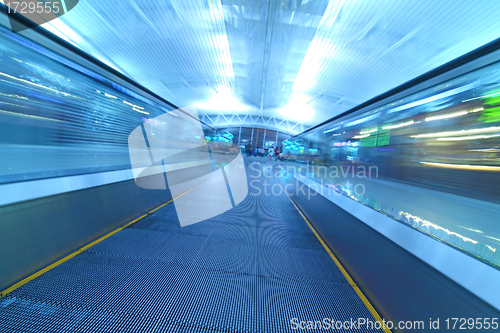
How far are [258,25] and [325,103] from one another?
7.97 m

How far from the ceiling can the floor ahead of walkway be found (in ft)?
20.2

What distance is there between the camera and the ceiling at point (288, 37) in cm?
454

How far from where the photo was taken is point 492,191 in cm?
249

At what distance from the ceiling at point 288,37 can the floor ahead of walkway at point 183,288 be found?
617 centimetres

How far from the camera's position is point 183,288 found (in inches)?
76.1

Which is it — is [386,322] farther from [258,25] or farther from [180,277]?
[258,25]

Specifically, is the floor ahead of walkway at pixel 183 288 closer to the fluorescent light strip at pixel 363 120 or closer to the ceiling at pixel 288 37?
the fluorescent light strip at pixel 363 120

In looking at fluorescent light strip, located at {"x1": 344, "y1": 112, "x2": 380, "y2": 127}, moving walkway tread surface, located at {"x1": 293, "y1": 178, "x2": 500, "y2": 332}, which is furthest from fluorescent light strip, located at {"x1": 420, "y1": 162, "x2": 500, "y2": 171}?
moving walkway tread surface, located at {"x1": 293, "y1": 178, "x2": 500, "y2": 332}

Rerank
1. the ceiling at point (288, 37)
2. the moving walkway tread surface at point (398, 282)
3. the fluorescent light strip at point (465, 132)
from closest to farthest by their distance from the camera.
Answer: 1. the moving walkway tread surface at point (398, 282)
2. the fluorescent light strip at point (465, 132)
3. the ceiling at point (288, 37)

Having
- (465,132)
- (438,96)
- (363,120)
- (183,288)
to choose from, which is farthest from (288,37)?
(183,288)

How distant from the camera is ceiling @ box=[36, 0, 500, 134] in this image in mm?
4543

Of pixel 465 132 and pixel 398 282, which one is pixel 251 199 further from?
pixel 465 132

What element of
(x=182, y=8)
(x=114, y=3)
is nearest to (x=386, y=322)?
(x=182, y=8)

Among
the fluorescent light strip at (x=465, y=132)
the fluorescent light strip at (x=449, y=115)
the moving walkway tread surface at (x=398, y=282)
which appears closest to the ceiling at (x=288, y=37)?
the fluorescent light strip at (x=449, y=115)
